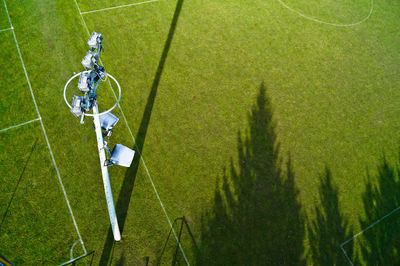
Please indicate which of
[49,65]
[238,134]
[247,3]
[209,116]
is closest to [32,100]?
[49,65]

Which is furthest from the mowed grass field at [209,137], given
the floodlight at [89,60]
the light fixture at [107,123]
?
the floodlight at [89,60]

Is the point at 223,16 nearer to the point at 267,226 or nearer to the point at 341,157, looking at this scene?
the point at 341,157

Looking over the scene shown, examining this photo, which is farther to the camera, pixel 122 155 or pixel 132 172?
pixel 132 172

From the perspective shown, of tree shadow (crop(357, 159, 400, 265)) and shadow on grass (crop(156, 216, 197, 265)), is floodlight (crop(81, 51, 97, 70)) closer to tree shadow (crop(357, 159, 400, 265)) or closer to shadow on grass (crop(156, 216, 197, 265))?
shadow on grass (crop(156, 216, 197, 265))

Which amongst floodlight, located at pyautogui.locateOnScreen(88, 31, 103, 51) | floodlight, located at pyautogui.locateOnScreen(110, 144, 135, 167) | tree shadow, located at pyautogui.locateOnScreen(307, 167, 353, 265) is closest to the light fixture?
floodlight, located at pyautogui.locateOnScreen(110, 144, 135, 167)

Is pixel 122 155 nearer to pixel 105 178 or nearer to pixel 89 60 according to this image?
pixel 105 178

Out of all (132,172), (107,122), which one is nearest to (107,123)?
(107,122)

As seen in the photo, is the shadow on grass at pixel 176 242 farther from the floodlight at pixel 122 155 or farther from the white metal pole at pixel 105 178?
the floodlight at pixel 122 155
